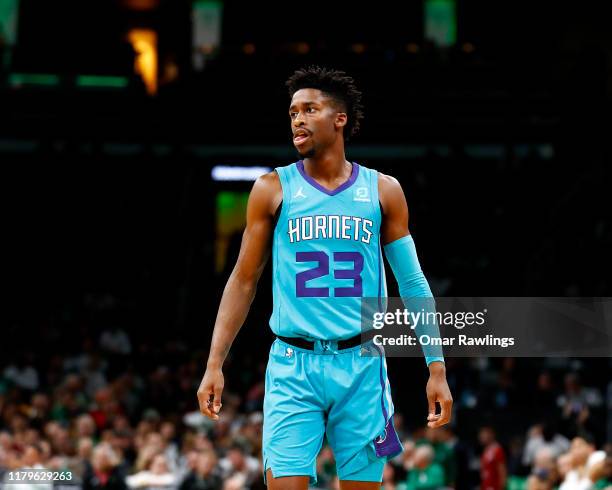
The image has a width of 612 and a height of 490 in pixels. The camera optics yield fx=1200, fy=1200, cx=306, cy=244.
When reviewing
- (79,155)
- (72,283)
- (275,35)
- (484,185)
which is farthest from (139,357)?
(275,35)

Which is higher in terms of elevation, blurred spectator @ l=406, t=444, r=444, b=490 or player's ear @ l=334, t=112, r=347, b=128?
player's ear @ l=334, t=112, r=347, b=128

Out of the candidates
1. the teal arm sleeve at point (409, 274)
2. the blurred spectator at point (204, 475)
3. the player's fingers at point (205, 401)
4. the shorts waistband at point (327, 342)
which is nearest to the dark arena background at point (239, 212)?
the blurred spectator at point (204, 475)

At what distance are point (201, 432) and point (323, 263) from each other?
917 centimetres

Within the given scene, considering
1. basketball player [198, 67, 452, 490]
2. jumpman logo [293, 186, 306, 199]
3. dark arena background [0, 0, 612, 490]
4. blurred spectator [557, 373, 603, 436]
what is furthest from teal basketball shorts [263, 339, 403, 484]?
blurred spectator [557, 373, 603, 436]

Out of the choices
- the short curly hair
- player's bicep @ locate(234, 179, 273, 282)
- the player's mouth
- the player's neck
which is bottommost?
player's bicep @ locate(234, 179, 273, 282)

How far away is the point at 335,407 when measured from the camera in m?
5.15

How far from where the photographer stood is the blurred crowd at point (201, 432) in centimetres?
1204

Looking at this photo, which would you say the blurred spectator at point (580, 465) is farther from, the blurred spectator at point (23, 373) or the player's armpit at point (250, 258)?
the blurred spectator at point (23, 373)

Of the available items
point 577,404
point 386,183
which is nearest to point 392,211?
point 386,183

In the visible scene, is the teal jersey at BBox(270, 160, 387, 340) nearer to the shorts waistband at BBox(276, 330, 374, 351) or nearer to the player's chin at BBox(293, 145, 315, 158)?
the shorts waistband at BBox(276, 330, 374, 351)

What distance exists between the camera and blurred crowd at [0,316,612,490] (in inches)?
474

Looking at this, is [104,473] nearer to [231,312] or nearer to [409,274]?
[231,312]

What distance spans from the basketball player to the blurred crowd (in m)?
5.28

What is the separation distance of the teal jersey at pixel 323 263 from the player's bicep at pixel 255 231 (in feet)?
0.21
